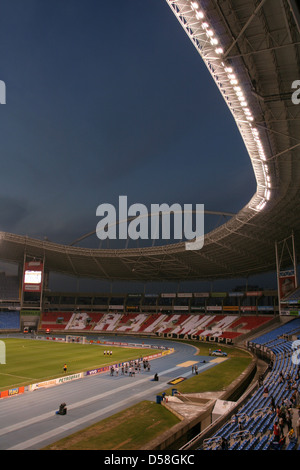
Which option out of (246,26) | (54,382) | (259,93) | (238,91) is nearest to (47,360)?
(54,382)

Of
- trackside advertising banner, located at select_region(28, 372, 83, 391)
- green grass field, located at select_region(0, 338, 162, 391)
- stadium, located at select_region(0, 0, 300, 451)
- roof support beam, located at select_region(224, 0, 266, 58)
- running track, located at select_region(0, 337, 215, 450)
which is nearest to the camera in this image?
roof support beam, located at select_region(224, 0, 266, 58)

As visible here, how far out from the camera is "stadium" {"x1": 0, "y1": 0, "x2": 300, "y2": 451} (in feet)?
65.2

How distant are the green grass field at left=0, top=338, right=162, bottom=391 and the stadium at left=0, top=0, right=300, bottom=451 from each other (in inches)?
188

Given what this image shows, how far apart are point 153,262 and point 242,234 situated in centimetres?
3207

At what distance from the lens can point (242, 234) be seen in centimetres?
5478

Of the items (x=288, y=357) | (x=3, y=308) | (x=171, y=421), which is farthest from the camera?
(x=3, y=308)

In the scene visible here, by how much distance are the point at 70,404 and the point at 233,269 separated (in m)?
62.5

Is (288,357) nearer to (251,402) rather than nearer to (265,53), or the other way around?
(251,402)

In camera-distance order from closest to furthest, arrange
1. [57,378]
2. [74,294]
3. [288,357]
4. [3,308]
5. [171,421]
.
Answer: [171,421], [57,378], [288,357], [3,308], [74,294]

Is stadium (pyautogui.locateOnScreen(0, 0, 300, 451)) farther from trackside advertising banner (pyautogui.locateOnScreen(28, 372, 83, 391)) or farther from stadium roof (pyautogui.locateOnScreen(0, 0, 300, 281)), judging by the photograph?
trackside advertising banner (pyautogui.locateOnScreen(28, 372, 83, 391))

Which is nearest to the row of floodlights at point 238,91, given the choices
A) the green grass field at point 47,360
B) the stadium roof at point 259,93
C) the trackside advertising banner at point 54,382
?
the stadium roof at point 259,93

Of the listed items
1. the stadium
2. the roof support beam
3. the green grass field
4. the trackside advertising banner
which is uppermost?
the roof support beam

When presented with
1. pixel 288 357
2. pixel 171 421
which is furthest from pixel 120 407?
pixel 288 357

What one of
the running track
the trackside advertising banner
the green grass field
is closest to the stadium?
the running track
